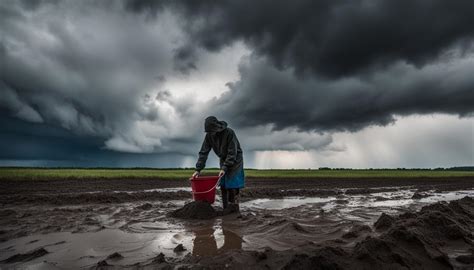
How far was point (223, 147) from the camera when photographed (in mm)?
6816

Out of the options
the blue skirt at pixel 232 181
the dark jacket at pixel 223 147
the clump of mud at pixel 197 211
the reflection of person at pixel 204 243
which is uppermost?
the dark jacket at pixel 223 147

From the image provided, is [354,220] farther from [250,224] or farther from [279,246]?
[279,246]

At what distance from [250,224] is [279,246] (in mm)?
1585

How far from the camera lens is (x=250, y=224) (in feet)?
17.7

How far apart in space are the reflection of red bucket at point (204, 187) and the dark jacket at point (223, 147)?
1.32ft

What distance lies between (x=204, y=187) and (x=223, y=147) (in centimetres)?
106

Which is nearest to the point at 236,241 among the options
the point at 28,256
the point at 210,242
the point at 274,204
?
the point at 210,242

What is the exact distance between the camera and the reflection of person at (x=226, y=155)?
6520mm

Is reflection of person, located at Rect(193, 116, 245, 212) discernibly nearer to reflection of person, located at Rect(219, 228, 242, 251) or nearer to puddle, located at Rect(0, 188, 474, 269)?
puddle, located at Rect(0, 188, 474, 269)

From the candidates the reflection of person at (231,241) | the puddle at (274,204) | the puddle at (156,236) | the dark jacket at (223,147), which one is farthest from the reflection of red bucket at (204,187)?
the puddle at (274,204)

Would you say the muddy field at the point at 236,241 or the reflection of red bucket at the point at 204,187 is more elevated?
the reflection of red bucket at the point at 204,187

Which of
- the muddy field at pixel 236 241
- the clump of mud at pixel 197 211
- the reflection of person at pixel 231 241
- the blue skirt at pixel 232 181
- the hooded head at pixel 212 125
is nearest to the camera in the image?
the muddy field at pixel 236 241

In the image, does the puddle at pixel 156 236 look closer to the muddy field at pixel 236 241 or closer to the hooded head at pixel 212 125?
the muddy field at pixel 236 241

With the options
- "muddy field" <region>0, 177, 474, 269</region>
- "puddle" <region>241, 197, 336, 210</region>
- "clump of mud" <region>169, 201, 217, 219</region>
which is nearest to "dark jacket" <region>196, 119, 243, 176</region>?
"clump of mud" <region>169, 201, 217, 219</region>
